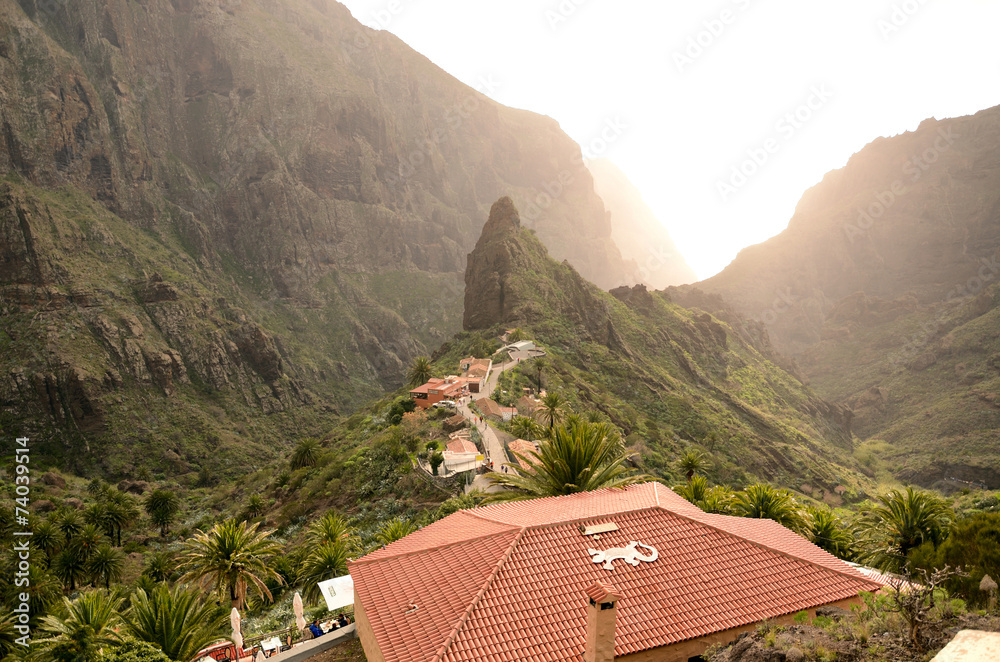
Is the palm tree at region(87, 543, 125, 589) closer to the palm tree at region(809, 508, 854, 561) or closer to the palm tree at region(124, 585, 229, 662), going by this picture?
the palm tree at region(124, 585, 229, 662)

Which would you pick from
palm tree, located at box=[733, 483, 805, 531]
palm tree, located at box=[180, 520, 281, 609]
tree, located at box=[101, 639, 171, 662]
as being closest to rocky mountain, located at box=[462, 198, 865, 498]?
palm tree, located at box=[733, 483, 805, 531]

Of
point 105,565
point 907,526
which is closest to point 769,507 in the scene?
point 907,526

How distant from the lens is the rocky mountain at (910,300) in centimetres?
9500

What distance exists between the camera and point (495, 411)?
2122 inches

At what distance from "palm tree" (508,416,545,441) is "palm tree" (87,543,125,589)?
106ft

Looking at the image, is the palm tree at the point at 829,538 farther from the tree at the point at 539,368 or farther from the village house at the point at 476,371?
the village house at the point at 476,371

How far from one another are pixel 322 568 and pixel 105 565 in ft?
76.3

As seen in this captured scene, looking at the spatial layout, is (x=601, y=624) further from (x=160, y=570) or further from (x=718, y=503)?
(x=160, y=570)

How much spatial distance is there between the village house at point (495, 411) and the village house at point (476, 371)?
6585 mm

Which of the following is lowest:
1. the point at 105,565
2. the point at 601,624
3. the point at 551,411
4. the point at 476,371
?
the point at 105,565

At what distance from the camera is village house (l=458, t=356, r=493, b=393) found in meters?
63.2

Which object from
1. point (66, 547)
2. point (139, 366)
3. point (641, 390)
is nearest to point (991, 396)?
point (641, 390)

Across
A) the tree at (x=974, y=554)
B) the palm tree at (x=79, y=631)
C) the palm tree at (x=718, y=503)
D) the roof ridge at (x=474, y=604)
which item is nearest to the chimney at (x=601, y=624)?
the roof ridge at (x=474, y=604)

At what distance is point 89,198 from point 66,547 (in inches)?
4186
